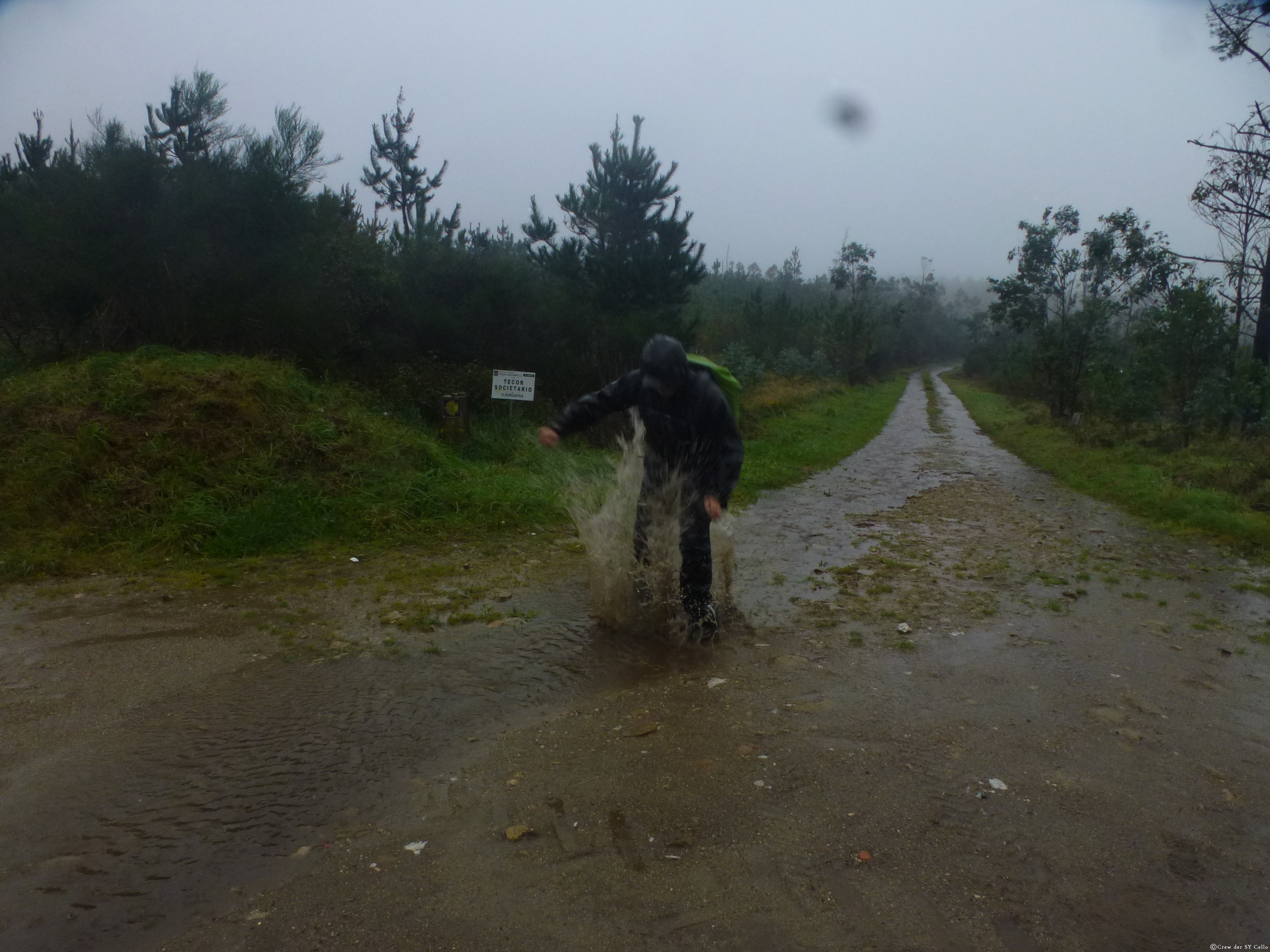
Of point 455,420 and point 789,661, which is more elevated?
point 455,420

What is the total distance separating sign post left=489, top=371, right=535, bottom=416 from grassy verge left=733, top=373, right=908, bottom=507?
9.91ft

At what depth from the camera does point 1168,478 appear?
41.7 ft

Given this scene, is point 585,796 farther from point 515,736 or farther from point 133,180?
point 133,180

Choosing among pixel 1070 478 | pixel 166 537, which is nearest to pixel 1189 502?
pixel 1070 478

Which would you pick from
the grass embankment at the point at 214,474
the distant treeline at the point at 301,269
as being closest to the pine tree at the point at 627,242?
the distant treeline at the point at 301,269

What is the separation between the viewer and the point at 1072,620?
573cm

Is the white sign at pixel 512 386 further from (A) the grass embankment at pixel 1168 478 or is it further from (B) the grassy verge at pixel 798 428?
(A) the grass embankment at pixel 1168 478

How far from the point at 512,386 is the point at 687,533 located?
6.55m

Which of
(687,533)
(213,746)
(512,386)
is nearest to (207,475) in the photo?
(512,386)

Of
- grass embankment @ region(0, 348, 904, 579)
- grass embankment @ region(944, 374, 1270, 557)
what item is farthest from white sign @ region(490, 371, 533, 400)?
grass embankment @ region(944, 374, 1270, 557)

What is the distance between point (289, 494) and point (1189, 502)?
10.3 m

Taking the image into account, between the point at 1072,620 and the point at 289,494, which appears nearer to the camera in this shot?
the point at 1072,620

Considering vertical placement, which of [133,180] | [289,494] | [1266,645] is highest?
[133,180]

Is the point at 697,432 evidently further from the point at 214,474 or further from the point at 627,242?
the point at 627,242
